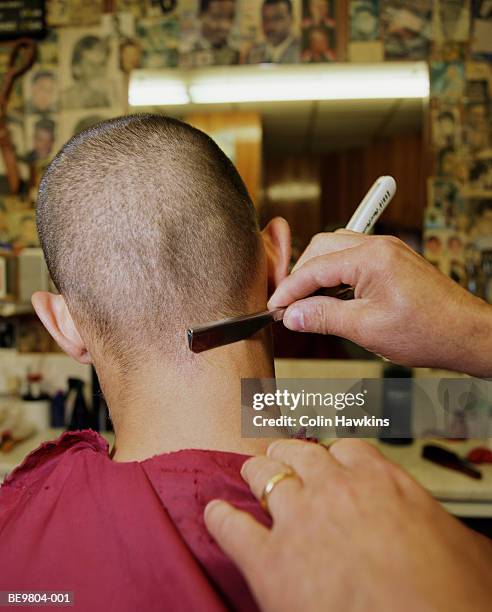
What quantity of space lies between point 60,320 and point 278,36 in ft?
5.80

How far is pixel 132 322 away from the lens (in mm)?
745

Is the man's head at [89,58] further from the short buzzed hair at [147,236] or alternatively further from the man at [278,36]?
the short buzzed hair at [147,236]

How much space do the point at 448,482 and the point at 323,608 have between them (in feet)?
4.52

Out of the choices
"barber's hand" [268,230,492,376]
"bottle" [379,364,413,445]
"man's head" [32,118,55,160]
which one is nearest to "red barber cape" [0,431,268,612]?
"barber's hand" [268,230,492,376]

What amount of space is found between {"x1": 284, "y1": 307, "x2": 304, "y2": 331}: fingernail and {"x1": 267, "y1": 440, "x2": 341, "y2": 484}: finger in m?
0.23

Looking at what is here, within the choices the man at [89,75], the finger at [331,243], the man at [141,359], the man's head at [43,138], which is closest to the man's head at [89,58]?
the man at [89,75]

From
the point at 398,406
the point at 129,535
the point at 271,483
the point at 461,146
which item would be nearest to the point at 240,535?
the point at 271,483

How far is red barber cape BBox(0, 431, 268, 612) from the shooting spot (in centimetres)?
57

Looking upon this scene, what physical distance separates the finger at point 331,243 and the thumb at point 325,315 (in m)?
0.06

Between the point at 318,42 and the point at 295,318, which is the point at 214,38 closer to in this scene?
the point at 318,42

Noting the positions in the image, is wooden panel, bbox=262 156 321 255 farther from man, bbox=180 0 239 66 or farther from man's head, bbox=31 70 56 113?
man's head, bbox=31 70 56 113

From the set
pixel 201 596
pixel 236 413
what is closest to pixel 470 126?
pixel 236 413

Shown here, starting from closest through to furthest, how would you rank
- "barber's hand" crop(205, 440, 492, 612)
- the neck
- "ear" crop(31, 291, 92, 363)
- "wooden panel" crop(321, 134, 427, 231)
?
Result: 1. "barber's hand" crop(205, 440, 492, 612)
2. the neck
3. "ear" crop(31, 291, 92, 363)
4. "wooden panel" crop(321, 134, 427, 231)

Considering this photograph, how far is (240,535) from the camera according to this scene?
475 millimetres
